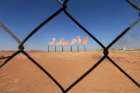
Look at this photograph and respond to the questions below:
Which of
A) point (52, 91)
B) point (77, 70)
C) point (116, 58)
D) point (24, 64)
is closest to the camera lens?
point (52, 91)

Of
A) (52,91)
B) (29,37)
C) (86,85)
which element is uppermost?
(29,37)

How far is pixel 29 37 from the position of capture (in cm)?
73

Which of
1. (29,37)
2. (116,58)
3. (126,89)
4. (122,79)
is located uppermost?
(29,37)

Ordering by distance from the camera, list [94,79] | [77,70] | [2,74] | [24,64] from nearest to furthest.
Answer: [94,79] < [2,74] < [77,70] < [24,64]

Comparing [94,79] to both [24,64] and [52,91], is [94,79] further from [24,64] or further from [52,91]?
[24,64]

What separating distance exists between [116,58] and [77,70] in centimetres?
561

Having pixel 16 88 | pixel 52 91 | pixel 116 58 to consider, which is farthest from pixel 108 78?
pixel 116 58

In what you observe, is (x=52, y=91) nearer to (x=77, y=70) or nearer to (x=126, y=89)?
(x=126, y=89)

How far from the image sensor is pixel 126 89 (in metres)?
8.52

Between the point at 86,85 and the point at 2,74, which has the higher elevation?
the point at 2,74

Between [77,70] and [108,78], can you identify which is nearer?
[108,78]

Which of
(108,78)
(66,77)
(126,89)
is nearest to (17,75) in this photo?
(66,77)

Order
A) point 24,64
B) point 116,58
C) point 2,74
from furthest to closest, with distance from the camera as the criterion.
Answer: point 116,58 → point 24,64 → point 2,74

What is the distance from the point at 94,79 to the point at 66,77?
1.09 m
